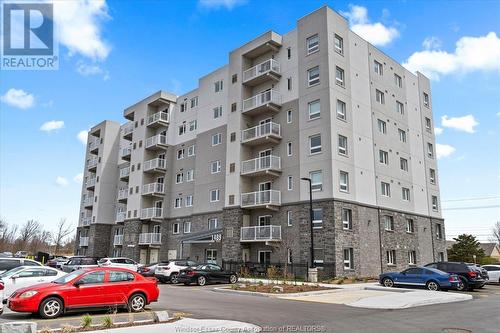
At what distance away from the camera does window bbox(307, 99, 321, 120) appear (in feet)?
102

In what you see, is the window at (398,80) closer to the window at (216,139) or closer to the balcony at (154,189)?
the window at (216,139)

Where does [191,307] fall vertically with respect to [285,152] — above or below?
below

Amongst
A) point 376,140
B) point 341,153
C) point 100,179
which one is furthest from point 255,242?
point 100,179

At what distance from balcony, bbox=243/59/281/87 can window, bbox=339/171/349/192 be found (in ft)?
33.9

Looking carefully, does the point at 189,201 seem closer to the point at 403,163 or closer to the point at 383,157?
the point at 383,157

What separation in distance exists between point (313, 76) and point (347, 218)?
447 inches

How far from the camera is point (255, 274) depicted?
31.0 meters

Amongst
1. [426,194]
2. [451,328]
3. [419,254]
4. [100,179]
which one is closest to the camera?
[451,328]

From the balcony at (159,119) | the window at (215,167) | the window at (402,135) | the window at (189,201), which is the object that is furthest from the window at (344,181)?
the balcony at (159,119)

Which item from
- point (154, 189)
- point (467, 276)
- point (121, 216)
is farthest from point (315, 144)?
point (121, 216)

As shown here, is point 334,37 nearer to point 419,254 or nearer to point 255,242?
point 255,242

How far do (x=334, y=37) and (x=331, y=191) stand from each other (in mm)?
12577

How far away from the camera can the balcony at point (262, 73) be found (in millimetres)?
34625

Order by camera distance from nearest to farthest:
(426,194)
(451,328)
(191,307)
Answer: (451,328)
(191,307)
(426,194)
